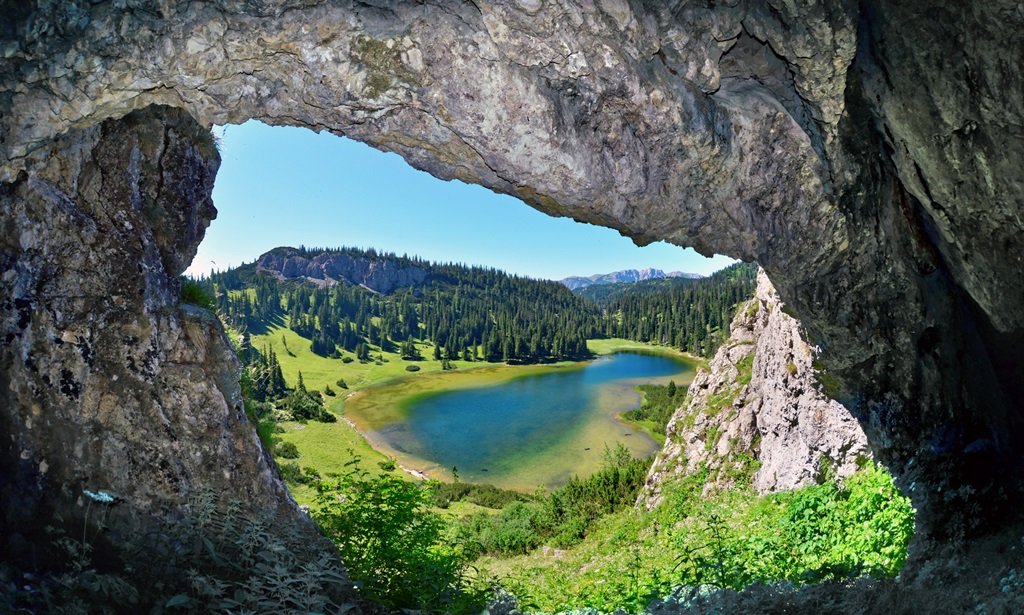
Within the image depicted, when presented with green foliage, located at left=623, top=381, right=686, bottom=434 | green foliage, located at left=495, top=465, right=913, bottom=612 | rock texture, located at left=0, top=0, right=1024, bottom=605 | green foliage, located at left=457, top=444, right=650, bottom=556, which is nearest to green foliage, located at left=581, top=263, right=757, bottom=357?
green foliage, located at left=623, top=381, right=686, bottom=434

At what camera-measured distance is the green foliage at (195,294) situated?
6.89 meters

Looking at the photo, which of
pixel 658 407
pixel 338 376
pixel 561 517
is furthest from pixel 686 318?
pixel 561 517

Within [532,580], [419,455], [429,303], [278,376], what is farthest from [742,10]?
[429,303]

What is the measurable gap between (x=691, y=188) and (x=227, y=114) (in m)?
6.18

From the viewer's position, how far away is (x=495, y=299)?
19488 centimetres

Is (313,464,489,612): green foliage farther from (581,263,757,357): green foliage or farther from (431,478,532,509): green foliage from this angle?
(581,263,757,357): green foliage

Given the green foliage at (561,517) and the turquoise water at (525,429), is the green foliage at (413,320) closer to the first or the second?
the turquoise water at (525,429)

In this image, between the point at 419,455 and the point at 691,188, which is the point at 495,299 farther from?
the point at 691,188

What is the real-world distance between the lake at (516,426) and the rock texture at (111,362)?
2985 cm

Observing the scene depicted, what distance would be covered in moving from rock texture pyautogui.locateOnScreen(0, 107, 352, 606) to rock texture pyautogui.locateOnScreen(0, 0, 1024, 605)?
0.73ft

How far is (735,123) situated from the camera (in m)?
7.10

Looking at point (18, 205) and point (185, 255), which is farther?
point (185, 255)

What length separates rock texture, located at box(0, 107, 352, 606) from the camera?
17.3 feet

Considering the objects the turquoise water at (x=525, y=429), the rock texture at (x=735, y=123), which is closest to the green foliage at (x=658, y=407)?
the turquoise water at (x=525, y=429)
